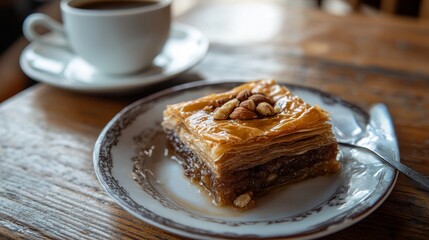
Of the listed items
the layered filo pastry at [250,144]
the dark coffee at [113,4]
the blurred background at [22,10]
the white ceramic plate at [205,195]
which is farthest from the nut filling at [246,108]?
the blurred background at [22,10]

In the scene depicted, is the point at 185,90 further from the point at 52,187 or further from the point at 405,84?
the point at 405,84

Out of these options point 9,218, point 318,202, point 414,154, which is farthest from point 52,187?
point 414,154

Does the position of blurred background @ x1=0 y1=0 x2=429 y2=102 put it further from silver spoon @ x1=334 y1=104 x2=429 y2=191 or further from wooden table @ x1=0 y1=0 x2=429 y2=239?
silver spoon @ x1=334 y1=104 x2=429 y2=191

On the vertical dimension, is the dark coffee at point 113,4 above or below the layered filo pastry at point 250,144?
above

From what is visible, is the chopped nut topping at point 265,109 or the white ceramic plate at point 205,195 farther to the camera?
the chopped nut topping at point 265,109

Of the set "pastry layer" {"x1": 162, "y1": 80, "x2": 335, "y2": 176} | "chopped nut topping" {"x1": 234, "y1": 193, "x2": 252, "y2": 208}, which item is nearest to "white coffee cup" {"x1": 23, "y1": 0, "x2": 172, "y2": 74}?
"pastry layer" {"x1": 162, "y1": 80, "x2": 335, "y2": 176}

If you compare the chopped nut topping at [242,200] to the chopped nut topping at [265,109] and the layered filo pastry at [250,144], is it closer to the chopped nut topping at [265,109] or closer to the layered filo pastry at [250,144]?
the layered filo pastry at [250,144]

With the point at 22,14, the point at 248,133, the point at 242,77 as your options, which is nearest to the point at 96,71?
the point at 242,77
